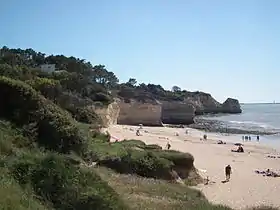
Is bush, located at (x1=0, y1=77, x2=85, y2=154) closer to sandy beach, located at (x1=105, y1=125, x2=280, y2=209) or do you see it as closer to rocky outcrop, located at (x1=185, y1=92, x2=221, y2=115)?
sandy beach, located at (x1=105, y1=125, x2=280, y2=209)

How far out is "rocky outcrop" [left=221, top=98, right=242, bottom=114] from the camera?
504 ft

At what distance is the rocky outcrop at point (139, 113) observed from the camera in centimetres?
8656

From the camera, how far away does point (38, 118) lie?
16.2 m

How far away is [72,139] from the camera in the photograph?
647 inches

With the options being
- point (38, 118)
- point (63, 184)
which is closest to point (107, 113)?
point (38, 118)

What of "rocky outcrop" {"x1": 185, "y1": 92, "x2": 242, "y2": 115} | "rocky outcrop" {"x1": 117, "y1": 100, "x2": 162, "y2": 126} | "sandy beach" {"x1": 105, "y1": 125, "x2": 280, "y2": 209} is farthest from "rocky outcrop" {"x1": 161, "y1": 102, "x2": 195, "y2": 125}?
"sandy beach" {"x1": 105, "y1": 125, "x2": 280, "y2": 209}

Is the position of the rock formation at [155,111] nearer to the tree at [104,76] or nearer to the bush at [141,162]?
the tree at [104,76]

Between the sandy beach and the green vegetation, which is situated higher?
the green vegetation

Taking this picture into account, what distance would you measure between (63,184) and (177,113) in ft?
324

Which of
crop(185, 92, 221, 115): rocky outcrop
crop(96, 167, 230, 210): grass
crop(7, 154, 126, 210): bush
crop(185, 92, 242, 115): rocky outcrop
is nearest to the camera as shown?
crop(7, 154, 126, 210): bush

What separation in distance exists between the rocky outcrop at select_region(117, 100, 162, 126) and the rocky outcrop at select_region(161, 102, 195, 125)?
1464cm

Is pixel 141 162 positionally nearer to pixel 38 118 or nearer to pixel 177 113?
pixel 38 118

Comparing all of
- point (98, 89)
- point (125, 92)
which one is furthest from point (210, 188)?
point (125, 92)

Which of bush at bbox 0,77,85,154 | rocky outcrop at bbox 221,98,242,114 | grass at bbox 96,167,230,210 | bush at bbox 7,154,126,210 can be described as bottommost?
grass at bbox 96,167,230,210
